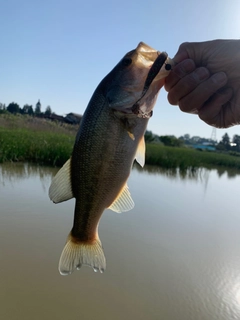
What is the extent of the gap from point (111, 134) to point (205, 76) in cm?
68

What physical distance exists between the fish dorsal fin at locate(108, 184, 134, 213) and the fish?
3 cm

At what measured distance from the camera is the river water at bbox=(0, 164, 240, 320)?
3.35 metres

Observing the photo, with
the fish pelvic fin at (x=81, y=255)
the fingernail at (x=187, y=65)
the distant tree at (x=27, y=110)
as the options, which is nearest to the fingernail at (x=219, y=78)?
the fingernail at (x=187, y=65)

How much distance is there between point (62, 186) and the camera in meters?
1.75

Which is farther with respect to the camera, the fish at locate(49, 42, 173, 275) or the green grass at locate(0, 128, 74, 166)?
the green grass at locate(0, 128, 74, 166)

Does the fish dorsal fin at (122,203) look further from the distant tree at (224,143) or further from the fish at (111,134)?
the distant tree at (224,143)

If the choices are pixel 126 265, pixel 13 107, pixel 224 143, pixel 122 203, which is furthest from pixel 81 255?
pixel 13 107

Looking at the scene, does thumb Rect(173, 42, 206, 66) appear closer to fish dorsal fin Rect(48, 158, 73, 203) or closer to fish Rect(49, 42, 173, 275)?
fish Rect(49, 42, 173, 275)

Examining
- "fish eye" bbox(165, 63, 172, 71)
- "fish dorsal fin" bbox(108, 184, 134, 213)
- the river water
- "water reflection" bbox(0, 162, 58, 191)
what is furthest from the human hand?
"water reflection" bbox(0, 162, 58, 191)

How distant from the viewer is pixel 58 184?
1.75 m

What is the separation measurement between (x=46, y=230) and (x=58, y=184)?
11.5 ft

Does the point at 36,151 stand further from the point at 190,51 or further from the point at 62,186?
the point at 190,51

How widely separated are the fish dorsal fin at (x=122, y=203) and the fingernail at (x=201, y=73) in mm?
783

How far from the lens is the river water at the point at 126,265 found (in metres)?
3.35
